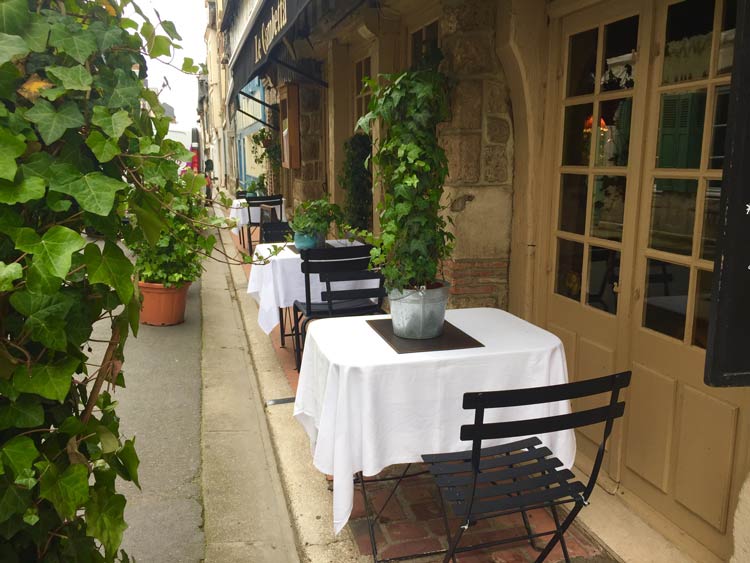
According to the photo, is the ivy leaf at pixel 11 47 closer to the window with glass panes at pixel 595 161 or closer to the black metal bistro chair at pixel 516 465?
the black metal bistro chair at pixel 516 465

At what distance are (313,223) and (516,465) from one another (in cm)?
298

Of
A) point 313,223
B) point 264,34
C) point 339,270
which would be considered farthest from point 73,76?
point 264,34

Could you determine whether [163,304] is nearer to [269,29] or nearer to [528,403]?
[269,29]

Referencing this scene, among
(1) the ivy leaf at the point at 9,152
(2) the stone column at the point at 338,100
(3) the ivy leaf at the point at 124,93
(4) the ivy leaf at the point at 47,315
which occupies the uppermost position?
(2) the stone column at the point at 338,100

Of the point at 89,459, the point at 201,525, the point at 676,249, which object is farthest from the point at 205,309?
the point at 89,459

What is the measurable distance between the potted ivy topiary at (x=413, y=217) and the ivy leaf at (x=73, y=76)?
1.76 meters

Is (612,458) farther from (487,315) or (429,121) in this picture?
(429,121)

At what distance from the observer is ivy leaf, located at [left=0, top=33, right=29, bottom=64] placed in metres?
1.20

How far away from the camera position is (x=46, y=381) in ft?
4.46

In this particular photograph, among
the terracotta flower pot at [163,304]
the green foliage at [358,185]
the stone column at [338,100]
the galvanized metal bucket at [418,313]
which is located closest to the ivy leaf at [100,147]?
the galvanized metal bucket at [418,313]

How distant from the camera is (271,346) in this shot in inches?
237

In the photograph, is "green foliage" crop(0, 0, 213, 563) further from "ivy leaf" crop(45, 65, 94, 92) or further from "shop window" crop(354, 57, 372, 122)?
"shop window" crop(354, 57, 372, 122)

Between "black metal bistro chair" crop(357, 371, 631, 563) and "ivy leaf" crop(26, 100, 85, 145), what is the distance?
1.44 metres

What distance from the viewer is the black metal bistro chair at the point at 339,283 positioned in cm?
476
